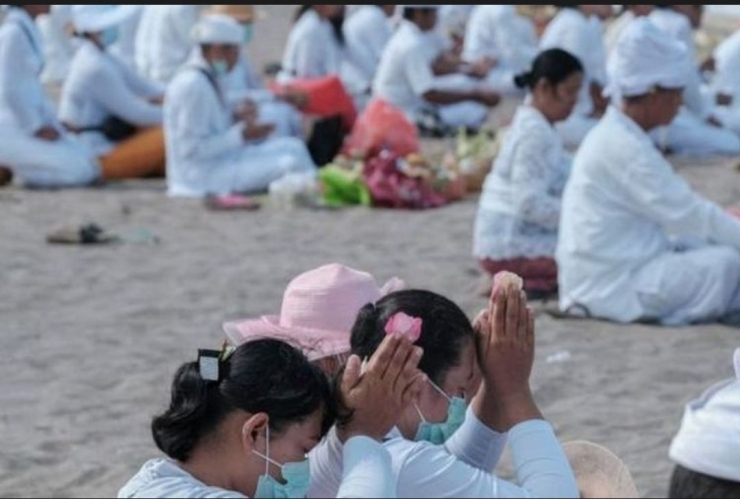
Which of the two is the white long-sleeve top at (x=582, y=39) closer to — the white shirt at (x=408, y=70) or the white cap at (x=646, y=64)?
the white shirt at (x=408, y=70)

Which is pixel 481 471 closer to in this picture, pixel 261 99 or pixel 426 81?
pixel 261 99

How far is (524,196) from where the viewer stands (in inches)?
282

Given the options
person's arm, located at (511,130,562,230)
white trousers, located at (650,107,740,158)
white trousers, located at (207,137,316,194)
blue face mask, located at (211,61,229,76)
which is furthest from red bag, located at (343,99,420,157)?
person's arm, located at (511,130,562,230)

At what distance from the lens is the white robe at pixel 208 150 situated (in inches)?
395

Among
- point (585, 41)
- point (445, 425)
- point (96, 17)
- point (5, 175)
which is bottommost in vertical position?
point (5, 175)

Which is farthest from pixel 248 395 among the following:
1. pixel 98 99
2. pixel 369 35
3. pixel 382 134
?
pixel 369 35

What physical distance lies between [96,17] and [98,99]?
553 millimetres

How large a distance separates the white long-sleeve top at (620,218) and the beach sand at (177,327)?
147 millimetres

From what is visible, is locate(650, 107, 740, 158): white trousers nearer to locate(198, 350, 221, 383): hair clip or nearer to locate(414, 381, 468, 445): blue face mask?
locate(414, 381, 468, 445): blue face mask

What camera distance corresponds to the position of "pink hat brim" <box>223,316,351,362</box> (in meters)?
3.44

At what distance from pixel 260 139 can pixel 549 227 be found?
140 inches

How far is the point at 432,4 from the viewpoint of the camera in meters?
12.3

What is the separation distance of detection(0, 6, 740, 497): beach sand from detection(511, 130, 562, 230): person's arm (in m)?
0.43

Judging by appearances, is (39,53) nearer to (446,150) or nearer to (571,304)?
(446,150)
